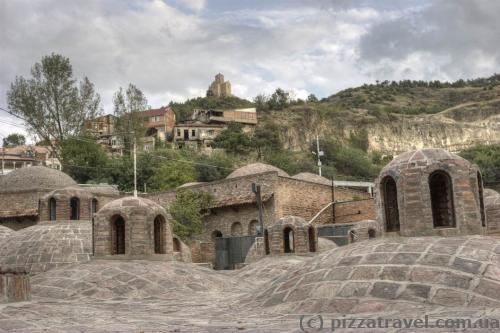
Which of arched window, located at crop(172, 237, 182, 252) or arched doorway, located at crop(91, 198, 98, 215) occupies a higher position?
arched doorway, located at crop(91, 198, 98, 215)

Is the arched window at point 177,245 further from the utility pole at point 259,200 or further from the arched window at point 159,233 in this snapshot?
the arched window at point 159,233

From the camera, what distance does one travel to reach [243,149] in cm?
5594

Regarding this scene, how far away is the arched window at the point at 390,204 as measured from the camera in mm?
9055

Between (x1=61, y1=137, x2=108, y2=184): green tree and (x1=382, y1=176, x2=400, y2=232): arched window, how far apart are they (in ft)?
110

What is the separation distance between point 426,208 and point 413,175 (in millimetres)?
554

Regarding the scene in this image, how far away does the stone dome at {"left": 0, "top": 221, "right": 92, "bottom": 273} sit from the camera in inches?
565

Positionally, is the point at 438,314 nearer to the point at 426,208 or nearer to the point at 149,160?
the point at 426,208

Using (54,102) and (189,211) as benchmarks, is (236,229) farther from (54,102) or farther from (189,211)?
(54,102)

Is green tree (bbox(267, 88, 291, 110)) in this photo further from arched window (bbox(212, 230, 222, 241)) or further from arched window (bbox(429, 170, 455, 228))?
arched window (bbox(429, 170, 455, 228))

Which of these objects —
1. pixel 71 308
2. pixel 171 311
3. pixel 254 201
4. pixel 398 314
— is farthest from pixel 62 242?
pixel 254 201

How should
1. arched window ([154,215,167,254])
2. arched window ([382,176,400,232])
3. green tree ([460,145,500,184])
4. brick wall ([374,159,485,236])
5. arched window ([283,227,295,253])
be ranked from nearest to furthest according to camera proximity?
brick wall ([374,159,485,236])
arched window ([382,176,400,232])
arched window ([154,215,167,254])
arched window ([283,227,295,253])
green tree ([460,145,500,184])

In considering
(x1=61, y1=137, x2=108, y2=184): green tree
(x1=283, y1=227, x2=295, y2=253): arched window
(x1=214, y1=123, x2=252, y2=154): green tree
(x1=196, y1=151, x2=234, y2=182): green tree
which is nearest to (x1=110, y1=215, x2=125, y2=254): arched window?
(x1=283, y1=227, x2=295, y2=253): arched window

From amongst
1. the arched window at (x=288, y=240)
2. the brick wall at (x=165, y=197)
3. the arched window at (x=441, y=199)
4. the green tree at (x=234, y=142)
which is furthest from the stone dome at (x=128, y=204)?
the green tree at (x=234, y=142)

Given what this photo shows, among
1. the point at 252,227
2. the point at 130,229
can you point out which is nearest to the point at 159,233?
the point at 130,229
